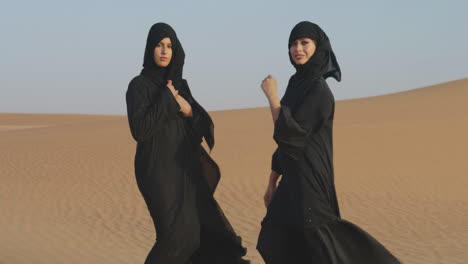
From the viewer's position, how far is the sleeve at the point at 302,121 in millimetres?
4109

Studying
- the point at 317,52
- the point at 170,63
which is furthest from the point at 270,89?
the point at 170,63

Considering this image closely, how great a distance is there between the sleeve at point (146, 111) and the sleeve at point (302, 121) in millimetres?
962

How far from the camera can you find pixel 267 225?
4418mm

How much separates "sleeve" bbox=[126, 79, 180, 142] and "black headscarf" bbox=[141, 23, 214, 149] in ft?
0.53

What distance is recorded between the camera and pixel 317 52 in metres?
4.32

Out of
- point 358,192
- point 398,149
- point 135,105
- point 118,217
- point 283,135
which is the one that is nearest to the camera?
point 283,135

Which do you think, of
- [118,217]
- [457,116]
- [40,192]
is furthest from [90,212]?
[457,116]

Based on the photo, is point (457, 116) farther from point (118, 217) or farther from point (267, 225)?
point (267, 225)

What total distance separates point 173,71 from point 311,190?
1.43 m

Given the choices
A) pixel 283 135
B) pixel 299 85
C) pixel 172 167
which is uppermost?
pixel 299 85

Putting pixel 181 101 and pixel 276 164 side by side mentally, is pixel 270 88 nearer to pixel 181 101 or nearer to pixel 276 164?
pixel 276 164

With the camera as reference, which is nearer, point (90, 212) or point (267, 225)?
point (267, 225)

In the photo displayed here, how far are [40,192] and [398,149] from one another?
9268 mm

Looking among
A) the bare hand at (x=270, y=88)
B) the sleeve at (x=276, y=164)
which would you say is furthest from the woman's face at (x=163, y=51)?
the sleeve at (x=276, y=164)
